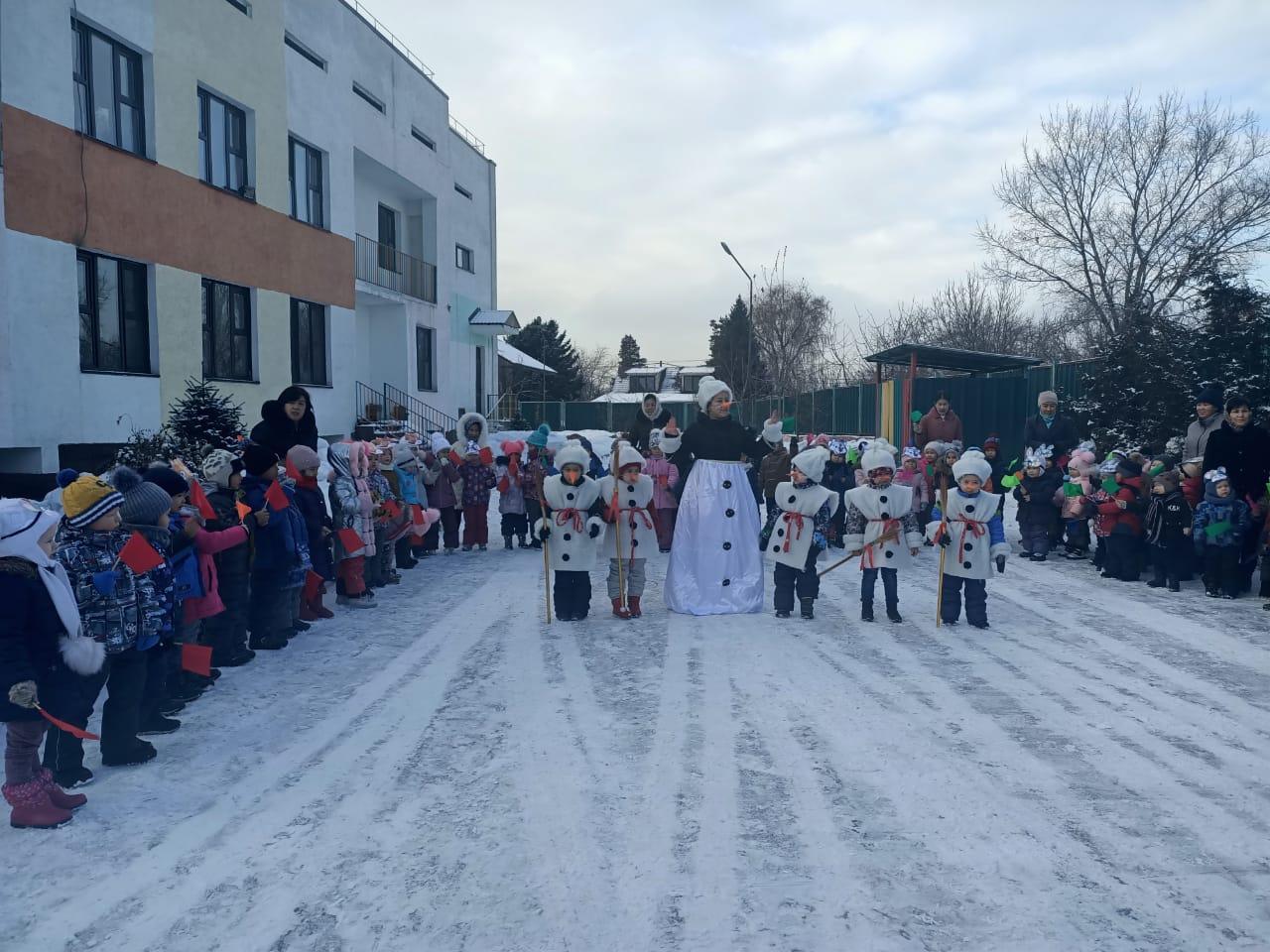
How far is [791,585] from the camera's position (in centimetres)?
818

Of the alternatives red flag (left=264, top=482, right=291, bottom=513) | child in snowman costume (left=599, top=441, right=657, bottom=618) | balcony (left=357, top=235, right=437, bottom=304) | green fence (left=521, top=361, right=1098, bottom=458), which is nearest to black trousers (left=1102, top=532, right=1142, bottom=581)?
green fence (left=521, top=361, right=1098, bottom=458)

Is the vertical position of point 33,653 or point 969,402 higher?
point 969,402

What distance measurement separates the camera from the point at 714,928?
3.18m

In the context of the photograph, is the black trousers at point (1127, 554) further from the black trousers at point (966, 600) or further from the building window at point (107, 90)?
the building window at point (107, 90)

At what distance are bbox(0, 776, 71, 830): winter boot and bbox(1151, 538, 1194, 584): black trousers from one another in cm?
940

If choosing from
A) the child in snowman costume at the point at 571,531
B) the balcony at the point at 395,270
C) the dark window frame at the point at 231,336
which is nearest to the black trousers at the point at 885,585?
the child in snowman costume at the point at 571,531

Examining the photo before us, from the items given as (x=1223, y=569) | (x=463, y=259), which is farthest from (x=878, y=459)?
(x=463, y=259)

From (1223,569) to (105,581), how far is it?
30.1ft

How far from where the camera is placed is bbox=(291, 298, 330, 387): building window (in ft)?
60.2

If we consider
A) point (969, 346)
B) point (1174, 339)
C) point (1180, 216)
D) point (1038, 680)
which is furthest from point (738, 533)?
point (969, 346)

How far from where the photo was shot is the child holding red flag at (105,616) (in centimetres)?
434

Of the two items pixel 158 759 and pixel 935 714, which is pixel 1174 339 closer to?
pixel 935 714

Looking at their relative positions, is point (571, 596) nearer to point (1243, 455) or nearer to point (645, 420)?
point (645, 420)

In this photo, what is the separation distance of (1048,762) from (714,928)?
2.29 meters
